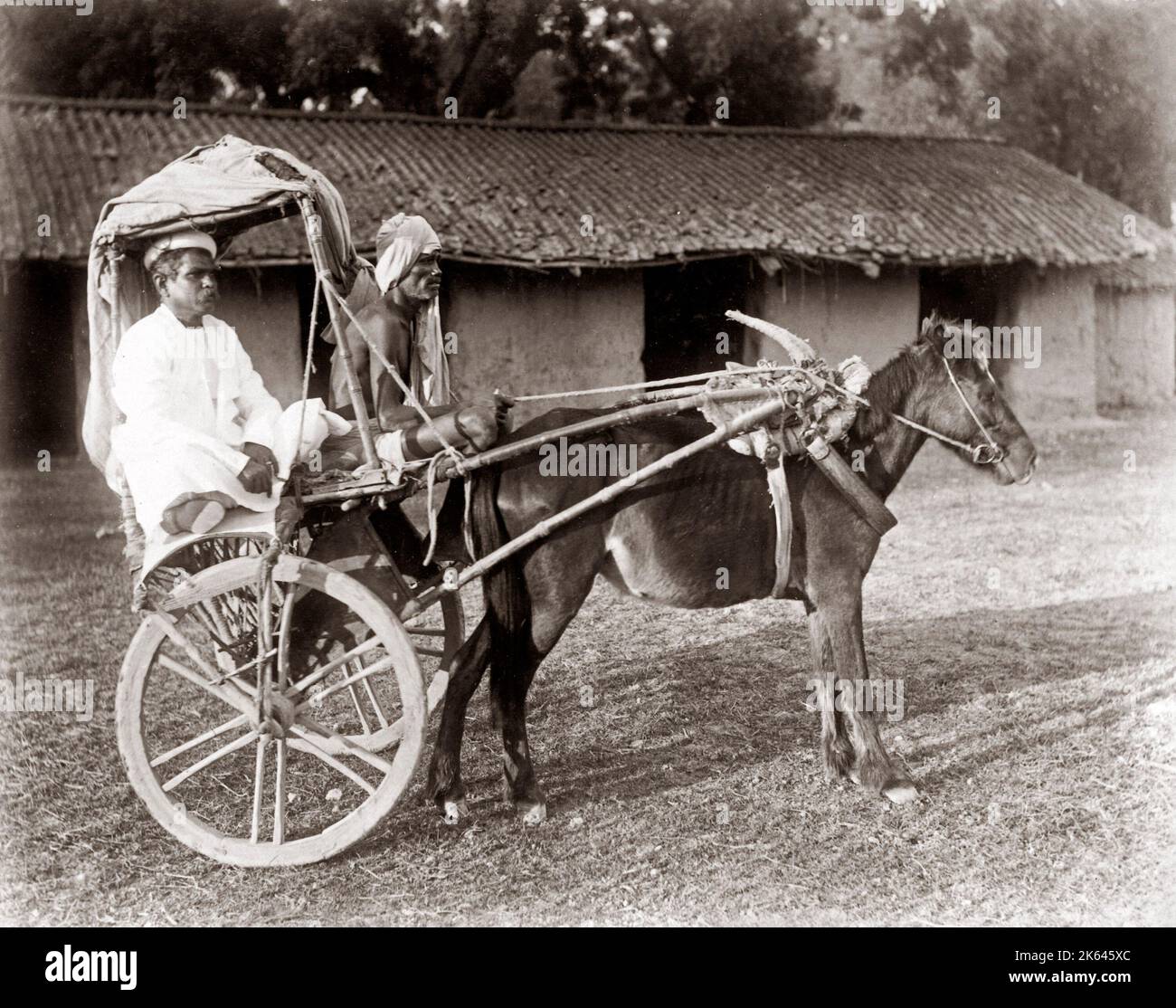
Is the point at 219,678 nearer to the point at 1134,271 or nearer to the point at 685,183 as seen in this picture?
the point at 685,183

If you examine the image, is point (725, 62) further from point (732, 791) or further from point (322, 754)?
point (322, 754)

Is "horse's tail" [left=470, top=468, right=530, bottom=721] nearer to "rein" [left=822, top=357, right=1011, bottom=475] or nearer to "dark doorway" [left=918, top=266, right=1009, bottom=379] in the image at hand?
"rein" [left=822, top=357, right=1011, bottom=475]

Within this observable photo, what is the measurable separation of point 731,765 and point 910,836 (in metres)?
0.89

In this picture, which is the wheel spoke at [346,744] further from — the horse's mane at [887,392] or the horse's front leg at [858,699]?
the horse's mane at [887,392]

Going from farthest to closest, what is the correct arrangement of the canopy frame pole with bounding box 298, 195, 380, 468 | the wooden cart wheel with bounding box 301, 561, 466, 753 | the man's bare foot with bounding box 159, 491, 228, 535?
1. the wooden cart wheel with bounding box 301, 561, 466, 753
2. the canopy frame pole with bounding box 298, 195, 380, 468
3. the man's bare foot with bounding box 159, 491, 228, 535

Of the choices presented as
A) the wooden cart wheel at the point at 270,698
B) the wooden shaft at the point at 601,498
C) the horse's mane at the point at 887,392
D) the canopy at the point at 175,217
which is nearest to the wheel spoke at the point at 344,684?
the wooden cart wheel at the point at 270,698

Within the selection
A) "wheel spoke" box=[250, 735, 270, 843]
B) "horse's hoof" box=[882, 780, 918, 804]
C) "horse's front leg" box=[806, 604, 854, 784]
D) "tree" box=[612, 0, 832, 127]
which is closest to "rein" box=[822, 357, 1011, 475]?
"horse's front leg" box=[806, 604, 854, 784]

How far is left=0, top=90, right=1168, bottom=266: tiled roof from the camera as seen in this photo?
13055 mm

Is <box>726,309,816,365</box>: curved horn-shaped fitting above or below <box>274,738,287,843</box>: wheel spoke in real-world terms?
above

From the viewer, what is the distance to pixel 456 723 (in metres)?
4.30

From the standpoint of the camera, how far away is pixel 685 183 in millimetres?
15188

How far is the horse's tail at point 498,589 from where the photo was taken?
4137 mm

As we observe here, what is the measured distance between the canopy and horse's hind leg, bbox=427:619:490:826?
1.41 m

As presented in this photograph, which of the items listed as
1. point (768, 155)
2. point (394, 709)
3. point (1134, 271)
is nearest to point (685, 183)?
point (768, 155)
